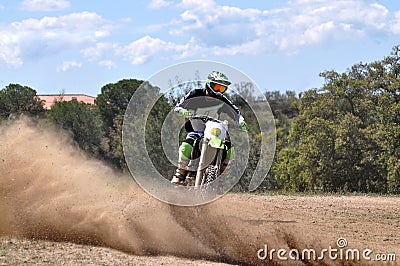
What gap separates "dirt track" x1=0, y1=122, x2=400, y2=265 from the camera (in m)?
9.73

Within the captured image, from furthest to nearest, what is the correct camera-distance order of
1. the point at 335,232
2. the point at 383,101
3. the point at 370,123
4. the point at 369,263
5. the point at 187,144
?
the point at 370,123
the point at 383,101
the point at 335,232
the point at 187,144
the point at 369,263

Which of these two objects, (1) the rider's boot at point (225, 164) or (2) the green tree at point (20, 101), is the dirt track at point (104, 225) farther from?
(2) the green tree at point (20, 101)

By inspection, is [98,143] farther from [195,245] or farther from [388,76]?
[195,245]

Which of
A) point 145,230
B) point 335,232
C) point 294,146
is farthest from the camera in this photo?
point 294,146

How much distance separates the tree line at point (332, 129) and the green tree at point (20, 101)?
0.08 meters

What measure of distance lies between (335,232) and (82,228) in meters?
5.17

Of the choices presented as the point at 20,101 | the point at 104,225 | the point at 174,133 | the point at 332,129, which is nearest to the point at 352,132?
the point at 332,129

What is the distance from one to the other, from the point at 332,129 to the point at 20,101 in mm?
25631

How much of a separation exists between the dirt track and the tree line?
97.0ft

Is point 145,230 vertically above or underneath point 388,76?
underneath

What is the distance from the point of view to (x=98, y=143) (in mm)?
47062

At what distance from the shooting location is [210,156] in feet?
36.7

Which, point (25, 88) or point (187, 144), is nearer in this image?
point (187, 144)

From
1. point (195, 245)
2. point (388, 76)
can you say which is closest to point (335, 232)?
point (195, 245)
